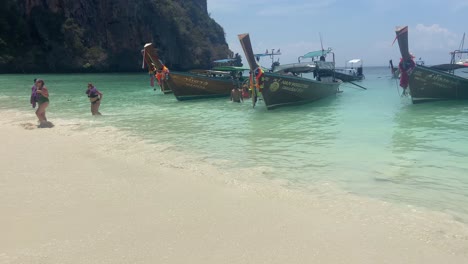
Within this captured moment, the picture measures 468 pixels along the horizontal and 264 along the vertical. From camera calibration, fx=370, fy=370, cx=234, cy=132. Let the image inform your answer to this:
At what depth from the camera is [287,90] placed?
15.8 meters

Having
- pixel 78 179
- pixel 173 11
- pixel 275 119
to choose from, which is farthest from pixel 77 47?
pixel 78 179

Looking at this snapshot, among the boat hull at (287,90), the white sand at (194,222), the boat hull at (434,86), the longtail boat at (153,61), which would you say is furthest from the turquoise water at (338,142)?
the longtail boat at (153,61)

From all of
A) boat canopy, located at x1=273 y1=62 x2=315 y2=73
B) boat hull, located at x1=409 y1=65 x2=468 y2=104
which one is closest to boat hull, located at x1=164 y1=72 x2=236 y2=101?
boat canopy, located at x1=273 y1=62 x2=315 y2=73

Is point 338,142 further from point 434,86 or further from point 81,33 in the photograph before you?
point 81,33

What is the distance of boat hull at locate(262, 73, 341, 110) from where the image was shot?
15.0m

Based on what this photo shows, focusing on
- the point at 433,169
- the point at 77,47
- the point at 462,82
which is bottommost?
the point at 433,169

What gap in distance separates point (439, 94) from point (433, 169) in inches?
491

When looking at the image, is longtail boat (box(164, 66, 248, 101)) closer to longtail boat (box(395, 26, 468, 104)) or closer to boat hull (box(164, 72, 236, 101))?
boat hull (box(164, 72, 236, 101))

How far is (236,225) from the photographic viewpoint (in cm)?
381

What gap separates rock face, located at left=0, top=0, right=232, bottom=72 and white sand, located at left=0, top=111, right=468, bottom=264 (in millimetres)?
59703

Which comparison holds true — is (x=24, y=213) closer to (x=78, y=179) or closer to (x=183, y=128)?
(x=78, y=179)

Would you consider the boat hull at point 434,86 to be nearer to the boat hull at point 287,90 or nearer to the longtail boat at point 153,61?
the boat hull at point 287,90

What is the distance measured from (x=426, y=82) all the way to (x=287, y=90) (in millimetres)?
6400

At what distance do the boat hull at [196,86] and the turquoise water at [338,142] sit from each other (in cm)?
441
